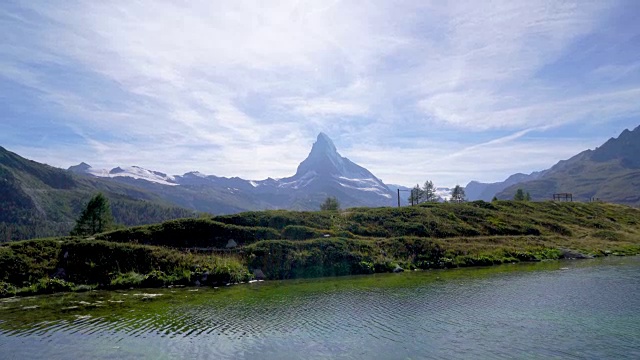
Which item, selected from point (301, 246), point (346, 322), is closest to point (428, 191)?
point (301, 246)

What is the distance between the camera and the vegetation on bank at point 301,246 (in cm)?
5259

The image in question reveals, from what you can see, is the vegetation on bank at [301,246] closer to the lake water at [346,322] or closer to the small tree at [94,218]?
the lake water at [346,322]

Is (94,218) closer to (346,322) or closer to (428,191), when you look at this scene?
(346,322)

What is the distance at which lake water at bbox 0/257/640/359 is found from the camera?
2288 cm

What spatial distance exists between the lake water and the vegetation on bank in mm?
8494

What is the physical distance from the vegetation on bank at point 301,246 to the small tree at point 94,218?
3052 centimetres

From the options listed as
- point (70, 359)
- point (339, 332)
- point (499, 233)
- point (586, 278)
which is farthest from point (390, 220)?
point (70, 359)

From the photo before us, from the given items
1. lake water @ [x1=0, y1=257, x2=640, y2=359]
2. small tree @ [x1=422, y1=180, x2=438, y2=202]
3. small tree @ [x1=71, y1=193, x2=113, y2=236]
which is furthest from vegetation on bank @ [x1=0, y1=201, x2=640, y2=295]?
small tree @ [x1=422, y1=180, x2=438, y2=202]

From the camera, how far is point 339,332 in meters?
27.0

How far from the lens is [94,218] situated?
3583 inches

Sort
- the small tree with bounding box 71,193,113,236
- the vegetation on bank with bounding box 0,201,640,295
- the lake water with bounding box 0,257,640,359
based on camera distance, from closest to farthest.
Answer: the lake water with bounding box 0,257,640,359, the vegetation on bank with bounding box 0,201,640,295, the small tree with bounding box 71,193,113,236

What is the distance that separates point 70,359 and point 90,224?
80264mm

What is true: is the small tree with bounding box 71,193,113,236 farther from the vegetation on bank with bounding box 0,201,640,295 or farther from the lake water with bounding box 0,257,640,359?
the lake water with bounding box 0,257,640,359

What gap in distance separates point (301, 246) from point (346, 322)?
3825cm
